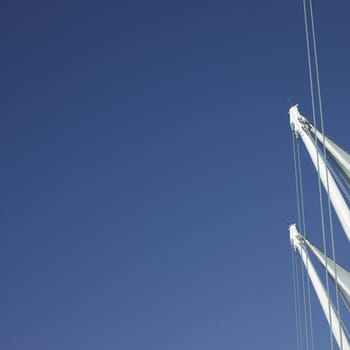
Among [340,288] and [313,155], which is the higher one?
[313,155]

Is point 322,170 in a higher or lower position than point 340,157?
higher

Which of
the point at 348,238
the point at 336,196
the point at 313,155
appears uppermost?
the point at 313,155

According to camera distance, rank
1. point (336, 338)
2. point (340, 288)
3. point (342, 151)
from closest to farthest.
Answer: point (342, 151)
point (340, 288)
point (336, 338)

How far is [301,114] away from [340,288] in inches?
318

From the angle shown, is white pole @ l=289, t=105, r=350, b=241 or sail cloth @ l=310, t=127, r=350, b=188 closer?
white pole @ l=289, t=105, r=350, b=241

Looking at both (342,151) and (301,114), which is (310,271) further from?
(342,151)

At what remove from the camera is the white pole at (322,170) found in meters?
27.4

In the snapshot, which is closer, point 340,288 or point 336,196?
point 336,196

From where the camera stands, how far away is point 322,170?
2895cm

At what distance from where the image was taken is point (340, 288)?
30953 mm

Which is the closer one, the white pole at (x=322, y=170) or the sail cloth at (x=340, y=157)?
the white pole at (x=322, y=170)

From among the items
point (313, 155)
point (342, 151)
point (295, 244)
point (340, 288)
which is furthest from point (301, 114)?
point (295, 244)

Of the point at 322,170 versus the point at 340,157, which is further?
the point at 322,170

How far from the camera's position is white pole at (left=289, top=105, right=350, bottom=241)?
1080 inches
